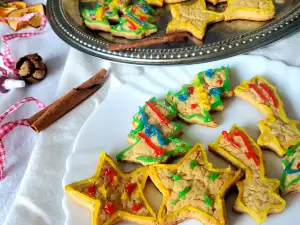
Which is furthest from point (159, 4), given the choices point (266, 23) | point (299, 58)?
point (299, 58)

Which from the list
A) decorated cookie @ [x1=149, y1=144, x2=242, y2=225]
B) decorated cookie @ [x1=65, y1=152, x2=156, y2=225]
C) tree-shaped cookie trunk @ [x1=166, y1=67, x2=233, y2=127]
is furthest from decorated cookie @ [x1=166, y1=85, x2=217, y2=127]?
decorated cookie @ [x1=65, y1=152, x2=156, y2=225]

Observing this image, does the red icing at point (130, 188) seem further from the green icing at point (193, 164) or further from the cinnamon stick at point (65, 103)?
the cinnamon stick at point (65, 103)

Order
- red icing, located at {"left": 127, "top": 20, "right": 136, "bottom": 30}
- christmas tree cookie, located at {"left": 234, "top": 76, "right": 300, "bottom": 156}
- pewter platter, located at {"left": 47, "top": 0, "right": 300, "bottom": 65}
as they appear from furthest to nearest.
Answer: red icing, located at {"left": 127, "top": 20, "right": 136, "bottom": 30}, pewter platter, located at {"left": 47, "top": 0, "right": 300, "bottom": 65}, christmas tree cookie, located at {"left": 234, "top": 76, "right": 300, "bottom": 156}

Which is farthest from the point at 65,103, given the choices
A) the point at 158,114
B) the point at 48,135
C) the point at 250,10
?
the point at 250,10

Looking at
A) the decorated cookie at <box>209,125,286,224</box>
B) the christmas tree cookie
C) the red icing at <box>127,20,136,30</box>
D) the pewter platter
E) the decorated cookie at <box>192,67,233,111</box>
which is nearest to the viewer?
the decorated cookie at <box>209,125,286,224</box>

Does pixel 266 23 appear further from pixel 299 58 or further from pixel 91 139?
pixel 91 139

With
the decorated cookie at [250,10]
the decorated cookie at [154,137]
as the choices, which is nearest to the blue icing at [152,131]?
the decorated cookie at [154,137]

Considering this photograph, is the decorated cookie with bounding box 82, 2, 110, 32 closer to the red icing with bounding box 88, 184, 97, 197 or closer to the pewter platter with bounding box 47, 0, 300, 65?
the pewter platter with bounding box 47, 0, 300, 65
